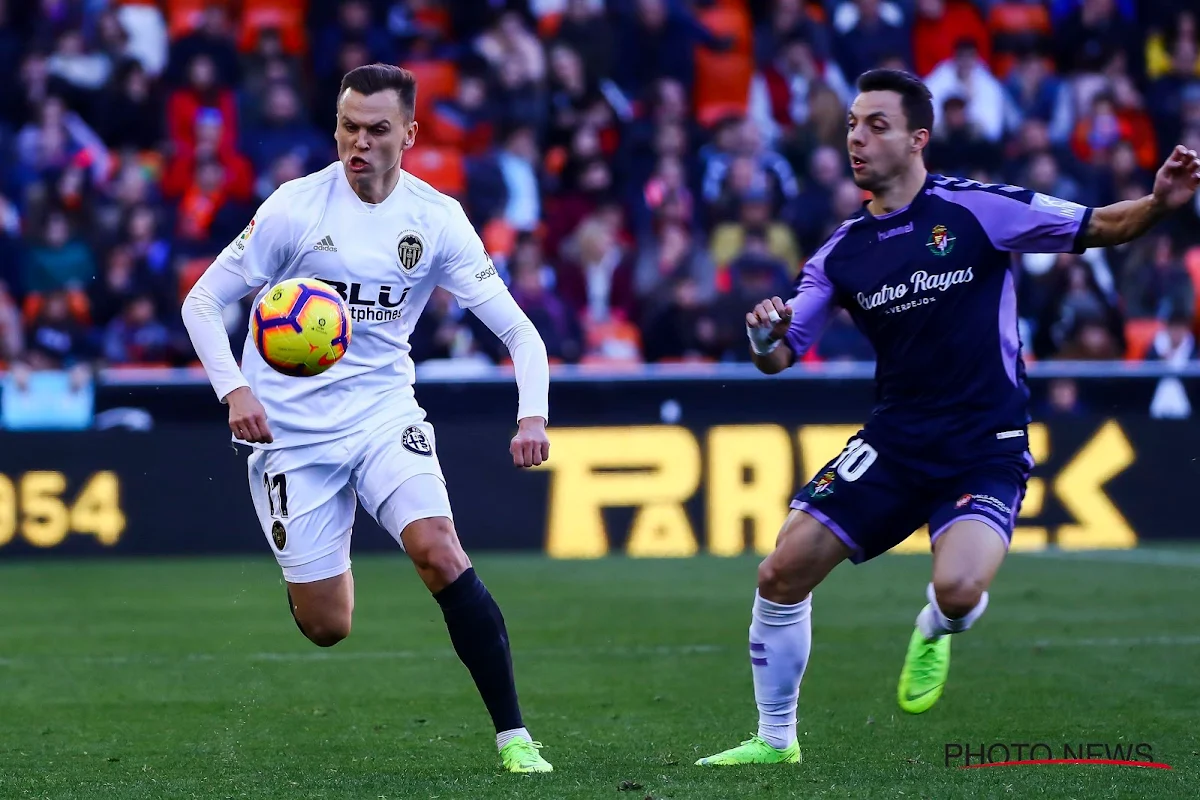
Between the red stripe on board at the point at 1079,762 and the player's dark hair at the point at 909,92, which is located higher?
the player's dark hair at the point at 909,92

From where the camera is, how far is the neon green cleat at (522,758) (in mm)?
5992

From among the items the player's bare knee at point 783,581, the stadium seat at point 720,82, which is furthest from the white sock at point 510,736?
the stadium seat at point 720,82

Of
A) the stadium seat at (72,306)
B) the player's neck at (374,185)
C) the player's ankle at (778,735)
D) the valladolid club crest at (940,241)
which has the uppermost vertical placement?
the player's neck at (374,185)

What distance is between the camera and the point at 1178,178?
6012 mm

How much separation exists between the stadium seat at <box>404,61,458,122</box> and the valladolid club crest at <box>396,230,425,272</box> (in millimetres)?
11226

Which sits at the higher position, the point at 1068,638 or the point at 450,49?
the point at 450,49

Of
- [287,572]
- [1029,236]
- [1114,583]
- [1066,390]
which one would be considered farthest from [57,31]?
[1029,236]

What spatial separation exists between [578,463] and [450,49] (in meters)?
5.86

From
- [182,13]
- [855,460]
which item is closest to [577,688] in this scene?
[855,460]

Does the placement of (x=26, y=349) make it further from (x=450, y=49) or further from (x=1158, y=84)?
(x=1158, y=84)

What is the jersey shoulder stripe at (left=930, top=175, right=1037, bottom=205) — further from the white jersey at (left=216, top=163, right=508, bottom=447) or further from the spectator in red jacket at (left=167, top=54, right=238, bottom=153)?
the spectator in red jacket at (left=167, top=54, right=238, bottom=153)

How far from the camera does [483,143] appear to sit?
17484 mm

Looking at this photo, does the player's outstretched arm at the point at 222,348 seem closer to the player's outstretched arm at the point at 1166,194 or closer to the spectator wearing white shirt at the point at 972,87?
the player's outstretched arm at the point at 1166,194

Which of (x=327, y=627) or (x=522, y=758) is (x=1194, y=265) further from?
(x=522, y=758)
